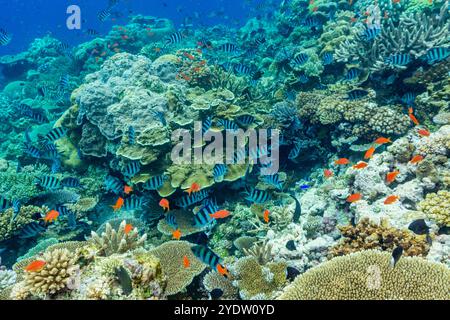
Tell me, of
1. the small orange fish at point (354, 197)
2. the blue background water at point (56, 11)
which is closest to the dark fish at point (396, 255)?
the small orange fish at point (354, 197)

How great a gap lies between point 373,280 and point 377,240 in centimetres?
123

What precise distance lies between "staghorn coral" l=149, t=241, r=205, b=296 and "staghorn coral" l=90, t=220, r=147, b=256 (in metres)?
0.46

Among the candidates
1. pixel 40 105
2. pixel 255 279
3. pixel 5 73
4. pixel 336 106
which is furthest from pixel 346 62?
pixel 5 73

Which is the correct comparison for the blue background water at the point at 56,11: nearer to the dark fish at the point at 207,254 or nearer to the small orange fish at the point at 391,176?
the small orange fish at the point at 391,176

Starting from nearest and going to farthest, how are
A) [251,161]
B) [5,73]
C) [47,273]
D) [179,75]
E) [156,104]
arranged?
1. [47,273]
2. [251,161]
3. [156,104]
4. [179,75]
5. [5,73]

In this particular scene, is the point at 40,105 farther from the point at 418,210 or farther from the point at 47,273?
the point at 418,210

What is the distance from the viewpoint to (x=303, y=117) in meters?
8.13

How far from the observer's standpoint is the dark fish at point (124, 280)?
3.11 m

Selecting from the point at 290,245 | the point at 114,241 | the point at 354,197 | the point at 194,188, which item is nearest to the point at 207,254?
the point at 114,241

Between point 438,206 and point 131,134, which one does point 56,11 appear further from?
point 438,206

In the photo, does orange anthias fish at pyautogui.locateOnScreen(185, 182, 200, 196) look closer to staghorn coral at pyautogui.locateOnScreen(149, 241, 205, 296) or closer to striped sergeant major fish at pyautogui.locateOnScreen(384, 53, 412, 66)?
staghorn coral at pyautogui.locateOnScreen(149, 241, 205, 296)

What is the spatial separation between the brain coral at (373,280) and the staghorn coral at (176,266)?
160 cm
